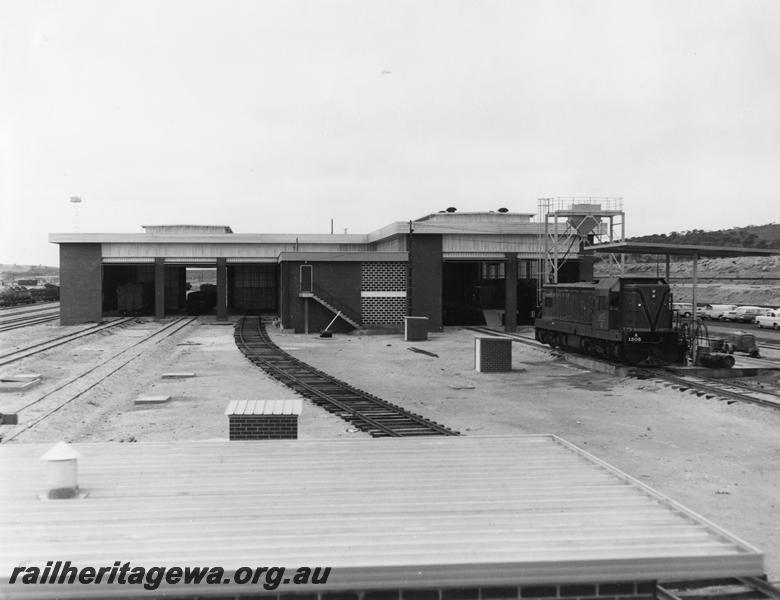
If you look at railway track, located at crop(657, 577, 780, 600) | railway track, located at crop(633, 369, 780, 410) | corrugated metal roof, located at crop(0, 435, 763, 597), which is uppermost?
corrugated metal roof, located at crop(0, 435, 763, 597)

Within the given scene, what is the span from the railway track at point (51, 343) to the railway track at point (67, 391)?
3.39m

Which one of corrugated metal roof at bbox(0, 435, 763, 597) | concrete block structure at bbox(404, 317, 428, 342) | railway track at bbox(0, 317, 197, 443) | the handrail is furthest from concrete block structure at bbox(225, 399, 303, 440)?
the handrail

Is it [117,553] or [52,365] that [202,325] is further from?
[117,553]

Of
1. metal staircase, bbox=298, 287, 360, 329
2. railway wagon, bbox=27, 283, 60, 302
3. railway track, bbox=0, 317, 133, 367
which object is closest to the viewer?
railway track, bbox=0, 317, 133, 367

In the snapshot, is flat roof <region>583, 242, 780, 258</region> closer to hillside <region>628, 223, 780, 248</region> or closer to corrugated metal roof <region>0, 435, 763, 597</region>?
corrugated metal roof <region>0, 435, 763, 597</region>

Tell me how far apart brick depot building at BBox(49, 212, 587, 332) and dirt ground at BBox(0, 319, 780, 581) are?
12359mm

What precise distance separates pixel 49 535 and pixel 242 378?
1878 cm

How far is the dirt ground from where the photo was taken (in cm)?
1208

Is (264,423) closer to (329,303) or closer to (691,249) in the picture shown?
(691,249)

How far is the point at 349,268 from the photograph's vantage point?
1768 inches

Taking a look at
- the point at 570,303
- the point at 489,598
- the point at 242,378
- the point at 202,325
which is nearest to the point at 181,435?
the point at 242,378

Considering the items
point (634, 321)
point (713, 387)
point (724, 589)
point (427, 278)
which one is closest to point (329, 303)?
point (427, 278)

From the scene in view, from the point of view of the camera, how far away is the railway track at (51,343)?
96.1 feet

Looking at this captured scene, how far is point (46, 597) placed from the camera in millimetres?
5113
